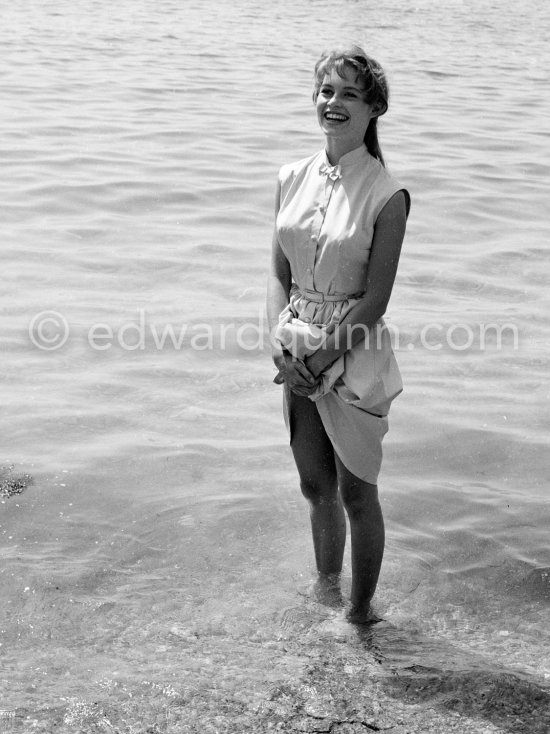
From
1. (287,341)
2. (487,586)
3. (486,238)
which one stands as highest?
(287,341)

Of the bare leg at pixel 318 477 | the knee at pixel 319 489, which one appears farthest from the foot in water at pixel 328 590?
the knee at pixel 319 489

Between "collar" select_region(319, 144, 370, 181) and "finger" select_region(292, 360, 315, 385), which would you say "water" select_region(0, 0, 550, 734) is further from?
"collar" select_region(319, 144, 370, 181)

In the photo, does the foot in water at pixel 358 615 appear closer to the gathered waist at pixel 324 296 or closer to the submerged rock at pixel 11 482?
the gathered waist at pixel 324 296

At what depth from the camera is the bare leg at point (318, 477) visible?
3654 mm

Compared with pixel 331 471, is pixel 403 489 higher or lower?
lower

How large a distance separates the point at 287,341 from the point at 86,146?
8131 millimetres

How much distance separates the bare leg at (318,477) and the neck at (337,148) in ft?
2.66

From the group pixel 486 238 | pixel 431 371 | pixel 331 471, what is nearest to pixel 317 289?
pixel 331 471

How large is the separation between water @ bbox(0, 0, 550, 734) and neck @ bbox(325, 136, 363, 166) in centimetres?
172

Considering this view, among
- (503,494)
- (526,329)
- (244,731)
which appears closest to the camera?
(244,731)

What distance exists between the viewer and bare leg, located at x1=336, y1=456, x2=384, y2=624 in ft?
11.8

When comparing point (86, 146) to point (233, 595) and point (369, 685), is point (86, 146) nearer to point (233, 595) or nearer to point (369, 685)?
point (233, 595)

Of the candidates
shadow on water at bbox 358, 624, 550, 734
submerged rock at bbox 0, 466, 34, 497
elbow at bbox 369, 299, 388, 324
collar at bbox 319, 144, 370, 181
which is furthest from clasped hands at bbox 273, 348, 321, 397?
submerged rock at bbox 0, 466, 34, 497

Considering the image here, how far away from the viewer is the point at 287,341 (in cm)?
354
